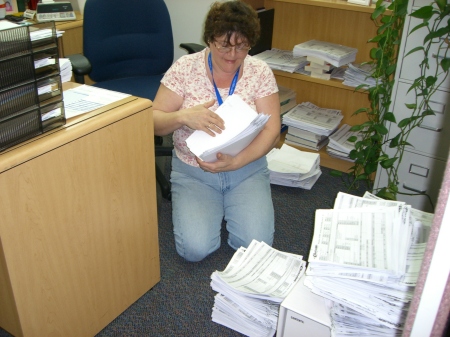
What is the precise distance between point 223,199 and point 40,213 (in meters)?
0.89

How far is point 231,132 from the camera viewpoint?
1.63 m

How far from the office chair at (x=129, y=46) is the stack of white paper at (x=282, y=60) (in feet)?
1.70

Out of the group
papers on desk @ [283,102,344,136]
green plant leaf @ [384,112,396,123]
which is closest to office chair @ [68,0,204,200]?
papers on desk @ [283,102,344,136]

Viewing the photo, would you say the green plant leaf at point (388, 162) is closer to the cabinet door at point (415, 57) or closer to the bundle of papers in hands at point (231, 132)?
the cabinet door at point (415, 57)

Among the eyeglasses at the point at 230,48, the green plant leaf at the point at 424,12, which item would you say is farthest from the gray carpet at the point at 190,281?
the green plant leaf at the point at 424,12

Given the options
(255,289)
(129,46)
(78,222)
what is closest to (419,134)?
(255,289)

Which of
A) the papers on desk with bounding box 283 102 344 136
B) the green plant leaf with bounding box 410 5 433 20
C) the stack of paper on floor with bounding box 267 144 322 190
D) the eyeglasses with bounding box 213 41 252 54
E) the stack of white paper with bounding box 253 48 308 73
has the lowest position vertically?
the stack of paper on floor with bounding box 267 144 322 190

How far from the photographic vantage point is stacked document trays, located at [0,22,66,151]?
3.52 feet

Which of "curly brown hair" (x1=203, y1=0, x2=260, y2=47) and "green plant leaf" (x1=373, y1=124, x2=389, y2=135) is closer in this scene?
"curly brown hair" (x1=203, y1=0, x2=260, y2=47)

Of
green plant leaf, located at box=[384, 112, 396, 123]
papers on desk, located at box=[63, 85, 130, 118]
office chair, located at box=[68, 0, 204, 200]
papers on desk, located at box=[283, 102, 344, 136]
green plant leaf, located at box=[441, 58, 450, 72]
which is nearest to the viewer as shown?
papers on desk, located at box=[63, 85, 130, 118]

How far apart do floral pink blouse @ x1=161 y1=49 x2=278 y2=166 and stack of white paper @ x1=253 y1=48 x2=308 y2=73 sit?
Result: 30.9 inches

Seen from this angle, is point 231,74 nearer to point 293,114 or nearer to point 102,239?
point 102,239

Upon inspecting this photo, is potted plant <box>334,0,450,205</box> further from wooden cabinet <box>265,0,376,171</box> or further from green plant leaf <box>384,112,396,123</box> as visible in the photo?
wooden cabinet <box>265,0,376,171</box>

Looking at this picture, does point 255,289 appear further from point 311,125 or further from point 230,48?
point 311,125
